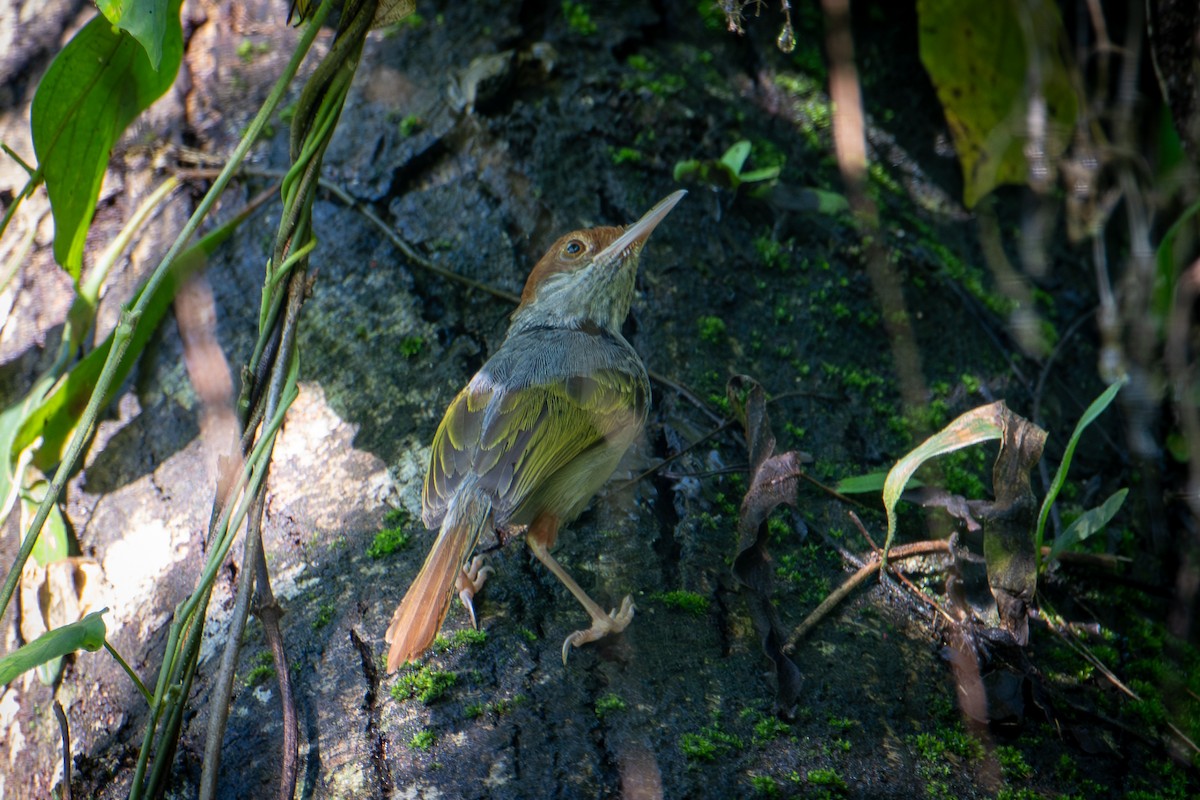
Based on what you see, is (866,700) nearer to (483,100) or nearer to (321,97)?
(321,97)

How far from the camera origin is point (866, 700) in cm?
258

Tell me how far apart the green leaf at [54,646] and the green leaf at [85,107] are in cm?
145

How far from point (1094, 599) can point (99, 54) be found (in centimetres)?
354

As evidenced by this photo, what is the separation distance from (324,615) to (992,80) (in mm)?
3613

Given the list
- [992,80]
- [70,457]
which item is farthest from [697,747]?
[992,80]

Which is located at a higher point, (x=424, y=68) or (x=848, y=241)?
(x=424, y=68)

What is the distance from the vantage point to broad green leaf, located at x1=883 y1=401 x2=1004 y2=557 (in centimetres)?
272

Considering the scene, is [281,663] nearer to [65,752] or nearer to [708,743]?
[65,752]

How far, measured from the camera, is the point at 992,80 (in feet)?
14.3

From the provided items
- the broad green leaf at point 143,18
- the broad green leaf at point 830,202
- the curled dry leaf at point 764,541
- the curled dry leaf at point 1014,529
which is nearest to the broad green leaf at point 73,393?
the broad green leaf at point 143,18

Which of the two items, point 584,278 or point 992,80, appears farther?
point 992,80

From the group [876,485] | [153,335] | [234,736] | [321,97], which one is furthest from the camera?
[153,335]

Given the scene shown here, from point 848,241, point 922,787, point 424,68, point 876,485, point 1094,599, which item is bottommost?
point 1094,599

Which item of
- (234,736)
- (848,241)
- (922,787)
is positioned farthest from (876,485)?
(234,736)
